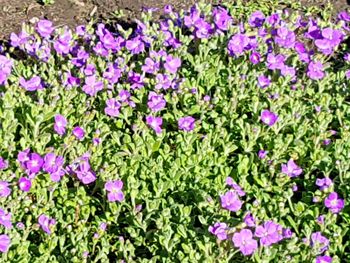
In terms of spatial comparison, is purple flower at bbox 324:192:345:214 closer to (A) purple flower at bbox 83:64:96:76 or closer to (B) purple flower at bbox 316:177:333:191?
(B) purple flower at bbox 316:177:333:191

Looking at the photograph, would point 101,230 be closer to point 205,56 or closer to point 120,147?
point 120,147

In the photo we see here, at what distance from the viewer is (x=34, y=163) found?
3.43m

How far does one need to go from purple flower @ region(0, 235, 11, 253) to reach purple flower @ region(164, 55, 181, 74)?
1.50m

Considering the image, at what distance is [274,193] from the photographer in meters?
3.60

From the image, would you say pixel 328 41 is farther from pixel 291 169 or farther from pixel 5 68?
pixel 5 68

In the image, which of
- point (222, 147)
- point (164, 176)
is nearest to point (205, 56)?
point (222, 147)

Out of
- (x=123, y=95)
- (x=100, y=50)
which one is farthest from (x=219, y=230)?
(x=100, y=50)

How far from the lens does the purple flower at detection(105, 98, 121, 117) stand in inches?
154

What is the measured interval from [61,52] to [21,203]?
1237mm

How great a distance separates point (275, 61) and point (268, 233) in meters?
1.47

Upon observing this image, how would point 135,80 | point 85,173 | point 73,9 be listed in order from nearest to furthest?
point 85,173
point 135,80
point 73,9

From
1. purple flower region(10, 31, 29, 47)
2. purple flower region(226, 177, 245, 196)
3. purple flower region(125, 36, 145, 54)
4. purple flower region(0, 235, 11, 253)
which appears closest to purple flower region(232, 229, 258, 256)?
purple flower region(226, 177, 245, 196)

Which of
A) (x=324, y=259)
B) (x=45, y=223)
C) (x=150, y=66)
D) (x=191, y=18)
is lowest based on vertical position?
(x=45, y=223)

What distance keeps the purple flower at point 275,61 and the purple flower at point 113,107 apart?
37.5 inches
